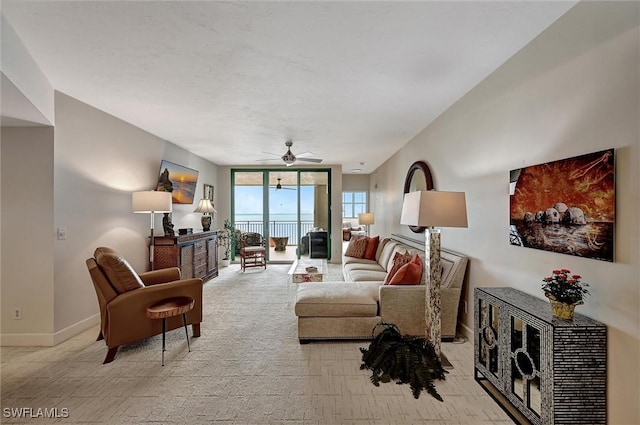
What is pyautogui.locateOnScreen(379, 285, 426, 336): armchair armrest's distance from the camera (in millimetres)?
2912

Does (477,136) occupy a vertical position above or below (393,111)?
below

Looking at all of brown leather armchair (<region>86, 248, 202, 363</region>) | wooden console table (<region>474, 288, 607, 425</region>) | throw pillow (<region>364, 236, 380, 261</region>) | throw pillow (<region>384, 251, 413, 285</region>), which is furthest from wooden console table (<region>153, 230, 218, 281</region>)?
wooden console table (<region>474, 288, 607, 425</region>)

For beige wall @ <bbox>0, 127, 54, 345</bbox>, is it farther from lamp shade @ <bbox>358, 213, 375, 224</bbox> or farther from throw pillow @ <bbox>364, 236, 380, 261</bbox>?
lamp shade @ <bbox>358, 213, 375, 224</bbox>

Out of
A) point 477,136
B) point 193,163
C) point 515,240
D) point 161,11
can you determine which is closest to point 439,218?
point 515,240

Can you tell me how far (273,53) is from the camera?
88.7 inches

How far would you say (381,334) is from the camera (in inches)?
106

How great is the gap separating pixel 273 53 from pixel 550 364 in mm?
2679

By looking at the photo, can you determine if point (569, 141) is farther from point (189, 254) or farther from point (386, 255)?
point (189, 254)

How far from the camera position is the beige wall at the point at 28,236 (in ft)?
9.64

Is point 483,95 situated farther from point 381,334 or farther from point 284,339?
point 284,339

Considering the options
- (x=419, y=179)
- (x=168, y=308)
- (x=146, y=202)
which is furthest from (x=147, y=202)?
(x=419, y=179)

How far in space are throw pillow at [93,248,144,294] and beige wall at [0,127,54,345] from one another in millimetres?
779

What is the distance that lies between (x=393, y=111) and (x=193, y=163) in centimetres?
438

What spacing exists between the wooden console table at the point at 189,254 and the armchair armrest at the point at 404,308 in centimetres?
325
